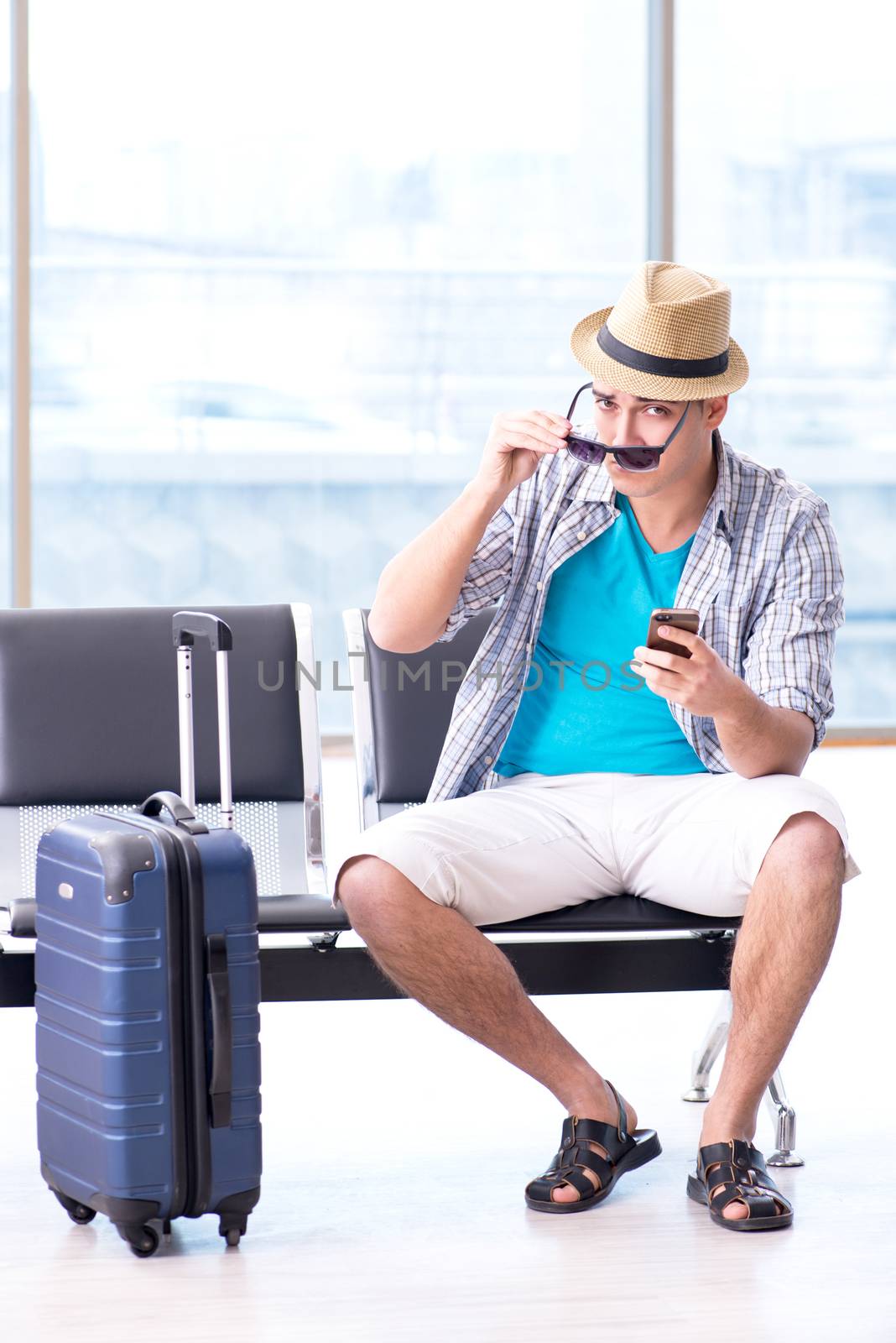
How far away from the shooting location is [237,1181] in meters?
1.84

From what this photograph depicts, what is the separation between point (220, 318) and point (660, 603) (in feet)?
12.2

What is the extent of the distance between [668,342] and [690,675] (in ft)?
1.65

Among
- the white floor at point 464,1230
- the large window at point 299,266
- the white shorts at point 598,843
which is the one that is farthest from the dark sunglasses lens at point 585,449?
the large window at point 299,266

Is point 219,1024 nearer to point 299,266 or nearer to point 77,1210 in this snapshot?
point 77,1210

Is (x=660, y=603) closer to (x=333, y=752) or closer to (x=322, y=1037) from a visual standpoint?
(x=322, y=1037)

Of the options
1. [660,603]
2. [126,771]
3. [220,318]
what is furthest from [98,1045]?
[220,318]

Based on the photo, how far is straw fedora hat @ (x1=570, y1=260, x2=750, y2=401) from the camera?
7.11 feet

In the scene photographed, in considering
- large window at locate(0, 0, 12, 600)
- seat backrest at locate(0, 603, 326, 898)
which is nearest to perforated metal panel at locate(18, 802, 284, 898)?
seat backrest at locate(0, 603, 326, 898)

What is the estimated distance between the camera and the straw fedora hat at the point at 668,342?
2.17 metres

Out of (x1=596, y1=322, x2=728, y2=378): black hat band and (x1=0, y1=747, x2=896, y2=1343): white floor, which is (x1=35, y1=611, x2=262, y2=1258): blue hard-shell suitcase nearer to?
(x1=0, y1=747, x2=896, y2=1343): white floor

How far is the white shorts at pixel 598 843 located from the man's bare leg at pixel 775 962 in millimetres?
43

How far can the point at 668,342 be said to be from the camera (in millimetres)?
2172

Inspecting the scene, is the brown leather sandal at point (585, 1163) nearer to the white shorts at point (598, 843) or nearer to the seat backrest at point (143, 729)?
the white shorts at point (598, 843)

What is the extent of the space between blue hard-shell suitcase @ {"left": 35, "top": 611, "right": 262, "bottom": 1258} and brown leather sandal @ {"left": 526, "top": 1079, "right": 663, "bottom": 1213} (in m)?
0.37
